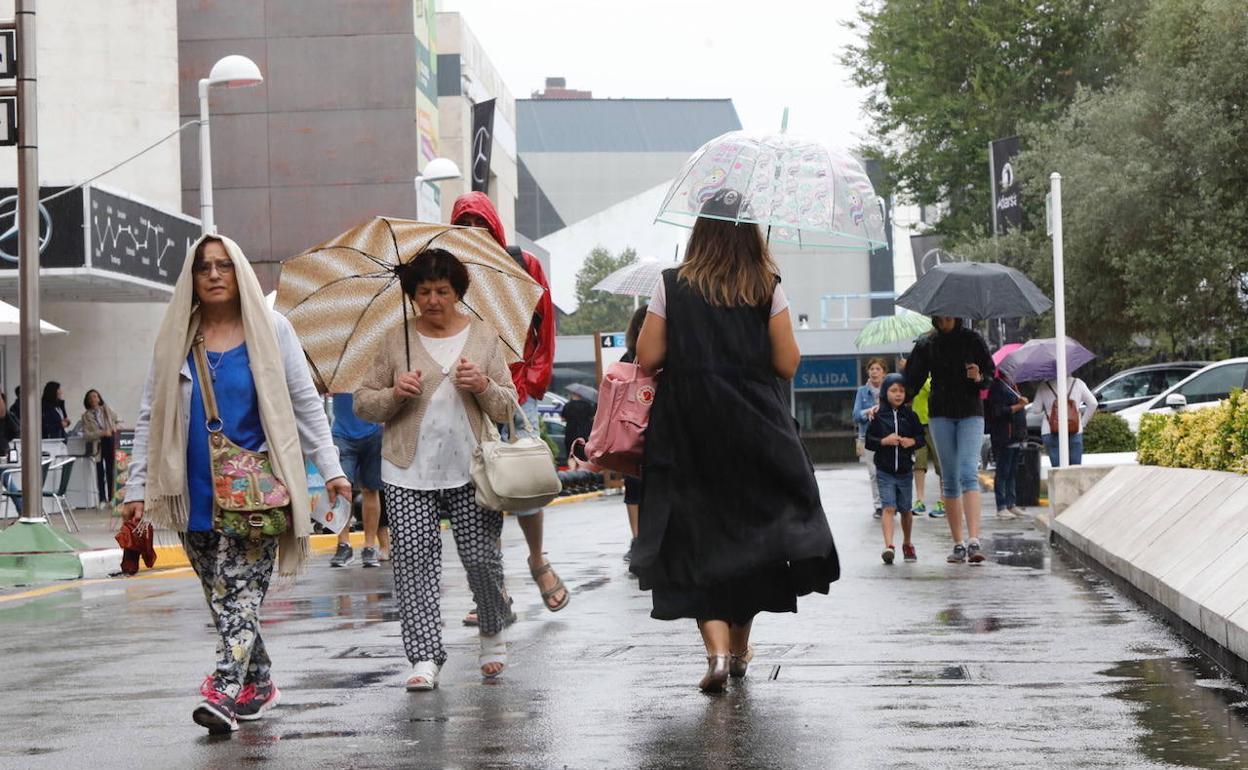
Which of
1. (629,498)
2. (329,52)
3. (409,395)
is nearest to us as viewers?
(409,395)

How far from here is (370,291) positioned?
27.7 ft

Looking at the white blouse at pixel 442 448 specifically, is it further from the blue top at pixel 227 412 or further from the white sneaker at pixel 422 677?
the blue top at pixel 227 412

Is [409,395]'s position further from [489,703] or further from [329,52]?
[329,52]

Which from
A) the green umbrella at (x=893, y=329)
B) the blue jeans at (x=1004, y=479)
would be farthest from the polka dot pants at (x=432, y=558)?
the green umbrella at (x=893, y=329)

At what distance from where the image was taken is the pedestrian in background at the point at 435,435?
7.56 m

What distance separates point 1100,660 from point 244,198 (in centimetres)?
4040

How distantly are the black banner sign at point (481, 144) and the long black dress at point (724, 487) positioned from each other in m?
28.7

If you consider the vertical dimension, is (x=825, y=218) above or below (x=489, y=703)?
above

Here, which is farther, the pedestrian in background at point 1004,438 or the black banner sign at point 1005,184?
the black banner sign at point 1005,184

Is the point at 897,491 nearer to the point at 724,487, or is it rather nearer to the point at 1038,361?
the point at 724,487

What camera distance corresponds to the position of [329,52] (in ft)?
152

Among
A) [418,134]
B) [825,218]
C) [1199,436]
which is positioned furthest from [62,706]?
[418,134]

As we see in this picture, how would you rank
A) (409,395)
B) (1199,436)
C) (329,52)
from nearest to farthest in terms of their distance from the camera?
(409,395) < (1199,436) < (329,52)

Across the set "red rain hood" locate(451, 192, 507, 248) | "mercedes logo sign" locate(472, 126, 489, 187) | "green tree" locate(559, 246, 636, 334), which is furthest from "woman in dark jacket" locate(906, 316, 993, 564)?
"green tree" locate(559, 246, 636, 334)
